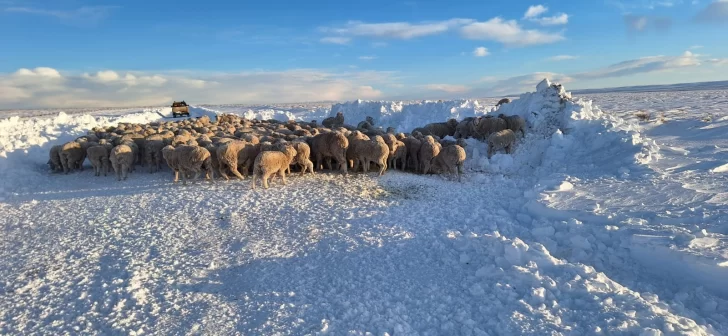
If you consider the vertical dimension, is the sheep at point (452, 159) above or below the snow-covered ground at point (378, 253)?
above

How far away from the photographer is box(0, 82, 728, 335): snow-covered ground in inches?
202

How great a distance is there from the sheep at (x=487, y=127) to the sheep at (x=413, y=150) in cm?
462

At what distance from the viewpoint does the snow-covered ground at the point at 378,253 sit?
512 centimetres

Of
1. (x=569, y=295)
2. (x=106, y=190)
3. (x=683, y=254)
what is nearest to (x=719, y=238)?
(x=683, y=254)

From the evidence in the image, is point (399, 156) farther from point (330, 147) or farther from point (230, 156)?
point (230, 156)

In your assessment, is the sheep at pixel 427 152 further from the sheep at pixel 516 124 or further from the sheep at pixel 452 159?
the sheep at pixel 516 124

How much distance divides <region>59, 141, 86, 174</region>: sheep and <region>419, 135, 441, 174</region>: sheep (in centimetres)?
1046

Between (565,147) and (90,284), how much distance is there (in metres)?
13.6

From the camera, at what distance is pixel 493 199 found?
10.4m

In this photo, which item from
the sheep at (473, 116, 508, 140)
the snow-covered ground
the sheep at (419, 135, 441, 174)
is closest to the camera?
the snow-covered ground

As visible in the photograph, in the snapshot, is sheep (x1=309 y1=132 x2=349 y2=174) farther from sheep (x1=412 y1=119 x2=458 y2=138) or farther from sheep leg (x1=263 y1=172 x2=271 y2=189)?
sheep (x1=412 y1=119 x2=458 y2=138)

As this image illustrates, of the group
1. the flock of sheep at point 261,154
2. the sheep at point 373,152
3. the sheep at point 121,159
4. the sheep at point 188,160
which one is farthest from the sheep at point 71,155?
the sheep at point 373,152

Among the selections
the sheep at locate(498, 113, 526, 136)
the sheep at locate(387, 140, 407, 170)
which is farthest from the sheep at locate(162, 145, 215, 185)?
the sheep at locate(498, 113, 526, 136)

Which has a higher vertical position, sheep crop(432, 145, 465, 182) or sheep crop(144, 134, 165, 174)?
sheep crop(144, 134, 165, 174)
